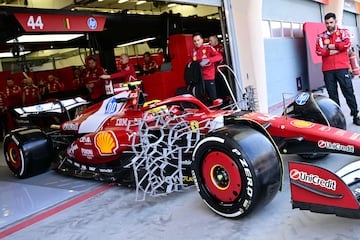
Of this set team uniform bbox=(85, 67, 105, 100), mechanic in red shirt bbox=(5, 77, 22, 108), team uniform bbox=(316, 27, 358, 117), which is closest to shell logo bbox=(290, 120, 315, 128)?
team uniform bbox=(316, 27, 358, 117)

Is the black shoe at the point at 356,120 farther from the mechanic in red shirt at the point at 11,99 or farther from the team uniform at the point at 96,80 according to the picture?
the mechanic in red shirt at the point at 11,99

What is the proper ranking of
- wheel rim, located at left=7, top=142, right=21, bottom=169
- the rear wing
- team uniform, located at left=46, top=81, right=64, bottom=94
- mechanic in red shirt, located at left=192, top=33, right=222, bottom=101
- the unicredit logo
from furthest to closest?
1. team uniform, located at left=46, top=81, right=64, bottom=94
2. mechanic in red shirt, located at left=192, top=33, right=222, bottom=101
3. the rear wing
4. wheel rim, located at left=7, top=142, right=21, bottom=169
5. the unicredit logo

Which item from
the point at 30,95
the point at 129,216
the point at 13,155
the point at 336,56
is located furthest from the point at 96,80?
the point at 129,216

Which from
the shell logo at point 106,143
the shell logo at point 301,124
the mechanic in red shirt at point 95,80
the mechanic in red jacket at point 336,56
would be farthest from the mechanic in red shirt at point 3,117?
the shell logo at point 301,124

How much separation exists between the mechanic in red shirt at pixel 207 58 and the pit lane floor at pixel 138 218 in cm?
292

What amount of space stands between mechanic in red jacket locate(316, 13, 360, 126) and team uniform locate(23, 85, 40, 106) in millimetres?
7994

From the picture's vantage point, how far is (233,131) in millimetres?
2961

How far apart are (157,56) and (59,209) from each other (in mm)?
11311

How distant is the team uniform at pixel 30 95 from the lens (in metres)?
10.8

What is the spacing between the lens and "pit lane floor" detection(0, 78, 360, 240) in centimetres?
276

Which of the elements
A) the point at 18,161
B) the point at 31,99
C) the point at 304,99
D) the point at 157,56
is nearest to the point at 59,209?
the point at 18,161

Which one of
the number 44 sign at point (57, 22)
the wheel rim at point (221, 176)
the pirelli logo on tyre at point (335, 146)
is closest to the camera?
the wheel rim at point (221, 176)

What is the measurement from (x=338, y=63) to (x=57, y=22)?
4.73 m

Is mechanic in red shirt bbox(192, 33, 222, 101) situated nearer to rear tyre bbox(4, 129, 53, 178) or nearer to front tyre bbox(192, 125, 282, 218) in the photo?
rear tyre bbox(4, 129, 53, 178)
